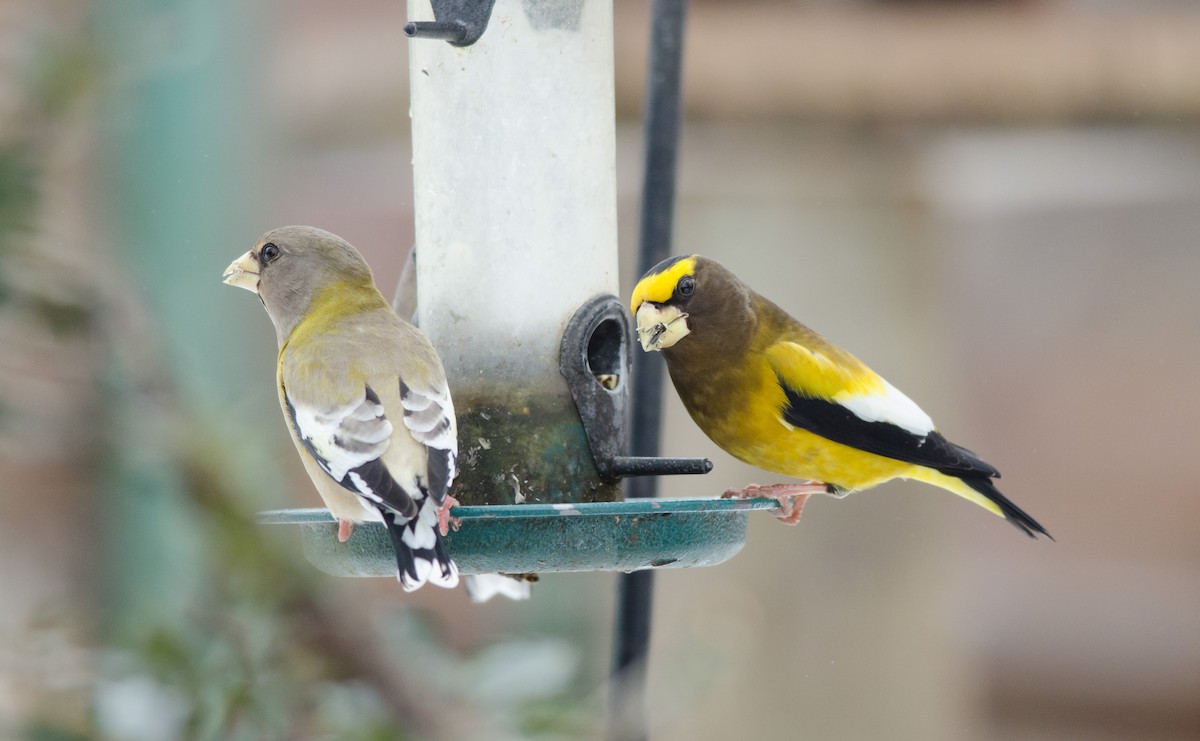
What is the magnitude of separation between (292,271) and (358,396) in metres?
0.56

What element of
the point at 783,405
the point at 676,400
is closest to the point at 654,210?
the point at 783,405

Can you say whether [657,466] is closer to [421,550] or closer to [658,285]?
[658,285]

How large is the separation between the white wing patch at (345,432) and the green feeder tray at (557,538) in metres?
0.12

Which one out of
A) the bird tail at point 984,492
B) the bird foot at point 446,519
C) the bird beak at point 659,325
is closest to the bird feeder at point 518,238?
the bird beak at point 659,325

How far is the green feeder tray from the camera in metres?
2.63

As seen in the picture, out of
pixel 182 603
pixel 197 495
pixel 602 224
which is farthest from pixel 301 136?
pixel 197 495

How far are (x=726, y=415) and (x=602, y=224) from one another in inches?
20.0

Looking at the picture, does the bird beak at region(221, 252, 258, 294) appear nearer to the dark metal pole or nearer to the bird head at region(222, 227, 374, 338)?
the bird head at region(222, 227, 374, 338)

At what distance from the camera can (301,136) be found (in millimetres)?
5344

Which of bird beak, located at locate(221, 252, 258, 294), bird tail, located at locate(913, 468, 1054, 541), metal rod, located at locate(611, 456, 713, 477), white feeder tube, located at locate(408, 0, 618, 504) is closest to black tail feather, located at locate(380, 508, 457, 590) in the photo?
metal rod, located at locate(611, 456, 713, 477)

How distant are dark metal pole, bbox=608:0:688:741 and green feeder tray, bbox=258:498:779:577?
0.39 m

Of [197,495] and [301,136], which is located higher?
[197,495]

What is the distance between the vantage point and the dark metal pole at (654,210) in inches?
126

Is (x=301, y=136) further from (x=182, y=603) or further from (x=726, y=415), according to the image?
(x=182, y=603)
